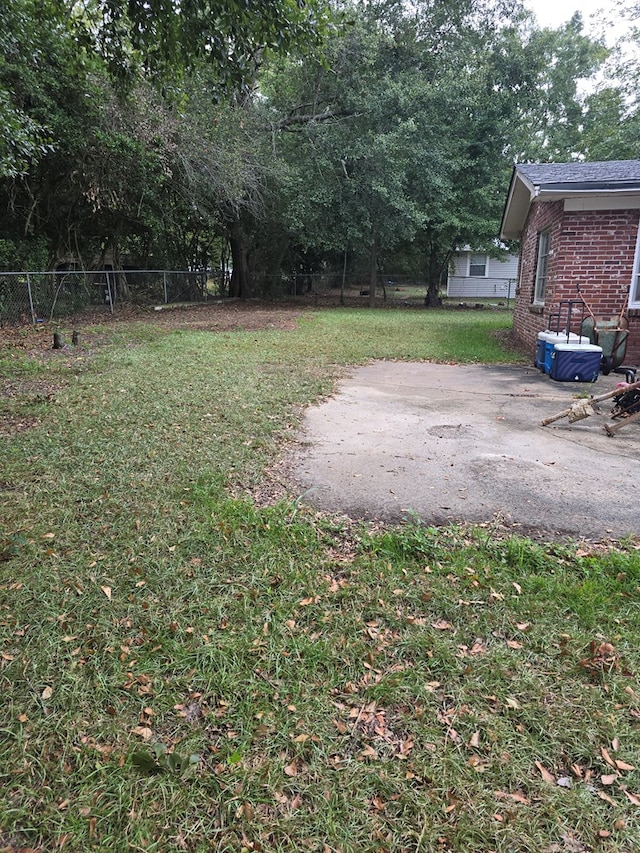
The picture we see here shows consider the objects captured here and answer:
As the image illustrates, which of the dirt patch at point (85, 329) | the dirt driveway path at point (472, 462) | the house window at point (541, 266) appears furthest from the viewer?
the house window at point (541, 266)

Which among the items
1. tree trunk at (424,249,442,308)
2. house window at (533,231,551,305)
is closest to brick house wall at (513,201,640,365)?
house window at (533,231,551,305)

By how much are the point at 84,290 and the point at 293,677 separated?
15151 millimetres

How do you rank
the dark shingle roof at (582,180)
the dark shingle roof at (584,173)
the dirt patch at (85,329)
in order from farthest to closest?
the dark shingle roof at (584,173)
the dark shingle roof at (582,180)
the dirt patch at (85,329)

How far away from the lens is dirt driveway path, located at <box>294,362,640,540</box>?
11.4ft

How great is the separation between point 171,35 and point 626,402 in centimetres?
539

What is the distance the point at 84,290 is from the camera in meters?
14.9

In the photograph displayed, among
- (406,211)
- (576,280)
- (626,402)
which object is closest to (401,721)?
(626,402)

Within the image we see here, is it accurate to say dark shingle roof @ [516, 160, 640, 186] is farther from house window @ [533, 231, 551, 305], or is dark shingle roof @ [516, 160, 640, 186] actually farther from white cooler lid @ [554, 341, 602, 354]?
white cooler lid @ [554, 341, 602, 354]

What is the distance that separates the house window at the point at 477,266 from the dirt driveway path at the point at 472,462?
27.0m

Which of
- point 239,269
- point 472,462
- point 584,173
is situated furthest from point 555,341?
point 239,269

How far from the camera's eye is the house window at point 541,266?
1051cm

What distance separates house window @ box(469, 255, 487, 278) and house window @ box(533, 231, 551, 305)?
21.9 metres

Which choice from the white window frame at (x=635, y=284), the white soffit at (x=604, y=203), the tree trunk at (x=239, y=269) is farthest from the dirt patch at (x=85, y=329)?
the white window frame at (x=635, y=284)

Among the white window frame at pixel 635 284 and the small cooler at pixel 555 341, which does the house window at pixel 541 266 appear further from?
the small cooler at pixel 555 341
